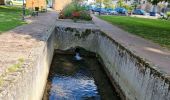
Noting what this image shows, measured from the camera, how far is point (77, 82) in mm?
16844

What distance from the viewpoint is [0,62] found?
10000mm

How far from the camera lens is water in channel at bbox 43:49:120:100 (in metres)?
14.6

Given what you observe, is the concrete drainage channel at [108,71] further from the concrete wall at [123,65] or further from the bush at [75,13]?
the bush at [75,13]

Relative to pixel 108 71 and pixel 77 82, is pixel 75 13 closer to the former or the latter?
pixel 108 71

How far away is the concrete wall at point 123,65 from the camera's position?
32.6 ft

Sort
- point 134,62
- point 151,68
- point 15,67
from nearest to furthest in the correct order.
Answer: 1. point 15,67
2. point 151,68
3. point 134,62

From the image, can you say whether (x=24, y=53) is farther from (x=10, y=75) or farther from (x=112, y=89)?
(x=112, y=89)

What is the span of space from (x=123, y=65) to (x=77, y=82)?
2845mm

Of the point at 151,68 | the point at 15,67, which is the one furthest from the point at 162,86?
the point at 15,67

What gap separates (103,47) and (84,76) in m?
4.19

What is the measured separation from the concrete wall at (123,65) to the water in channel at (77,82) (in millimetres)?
632

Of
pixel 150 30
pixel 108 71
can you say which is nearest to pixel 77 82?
pixel 108 71

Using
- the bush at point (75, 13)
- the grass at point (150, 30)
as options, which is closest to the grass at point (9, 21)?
the bush at point (75, 13)

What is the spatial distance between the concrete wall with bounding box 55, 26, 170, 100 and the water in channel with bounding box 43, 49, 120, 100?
63 centimetres
